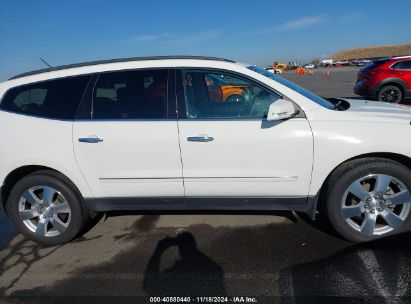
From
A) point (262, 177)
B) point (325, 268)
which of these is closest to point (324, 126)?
point (262, 177)

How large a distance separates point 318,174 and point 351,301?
1059 mm

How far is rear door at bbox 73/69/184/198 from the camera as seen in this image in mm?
3238

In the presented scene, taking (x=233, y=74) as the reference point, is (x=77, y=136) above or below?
below

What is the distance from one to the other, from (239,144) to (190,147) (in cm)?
44

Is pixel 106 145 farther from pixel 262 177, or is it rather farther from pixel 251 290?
pixel 251 290

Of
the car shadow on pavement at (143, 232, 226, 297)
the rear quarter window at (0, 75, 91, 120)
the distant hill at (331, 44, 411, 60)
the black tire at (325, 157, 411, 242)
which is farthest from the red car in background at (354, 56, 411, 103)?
the distant hill at (331, 44, 411, 60)

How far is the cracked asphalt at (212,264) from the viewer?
9.04ft

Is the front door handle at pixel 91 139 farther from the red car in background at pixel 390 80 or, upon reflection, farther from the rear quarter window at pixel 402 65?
the rear quarter window at pixel 402 65

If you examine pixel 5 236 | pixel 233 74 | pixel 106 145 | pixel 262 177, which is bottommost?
pixel 5 236

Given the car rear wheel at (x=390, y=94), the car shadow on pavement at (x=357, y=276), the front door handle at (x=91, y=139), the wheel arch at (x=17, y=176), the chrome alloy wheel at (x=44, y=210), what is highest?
the front door handle at (x=91, y=139)

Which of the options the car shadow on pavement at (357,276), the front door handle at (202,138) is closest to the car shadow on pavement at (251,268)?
the car shadow on pavement at (357,276)

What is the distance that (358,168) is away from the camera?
3074 mm

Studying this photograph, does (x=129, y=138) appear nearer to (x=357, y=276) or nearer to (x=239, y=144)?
(x=239, y=144)

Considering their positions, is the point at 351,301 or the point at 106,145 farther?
the point at 106,145
